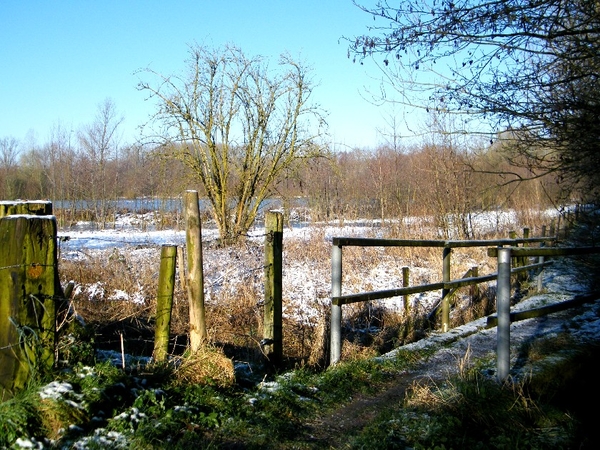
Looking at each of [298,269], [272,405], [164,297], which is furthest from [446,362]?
[298,269]

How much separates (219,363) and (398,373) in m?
1.93

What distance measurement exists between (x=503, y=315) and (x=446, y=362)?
134 centimetres

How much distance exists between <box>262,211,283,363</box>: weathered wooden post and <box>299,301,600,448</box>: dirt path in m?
1.39

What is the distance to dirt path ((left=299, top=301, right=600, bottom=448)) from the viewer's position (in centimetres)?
406

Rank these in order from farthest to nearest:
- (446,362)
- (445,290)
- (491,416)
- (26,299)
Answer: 1. (445,290)
2. (446,362)
3. (491,416)
4. (26,299)

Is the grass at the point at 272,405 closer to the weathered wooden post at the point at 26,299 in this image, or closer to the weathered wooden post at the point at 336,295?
the weathered wooden post at the point at 26,299

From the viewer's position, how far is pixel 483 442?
3.54 m

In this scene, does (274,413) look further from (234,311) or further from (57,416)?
(234,311)

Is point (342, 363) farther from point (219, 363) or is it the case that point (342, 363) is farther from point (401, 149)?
point (401, 149)

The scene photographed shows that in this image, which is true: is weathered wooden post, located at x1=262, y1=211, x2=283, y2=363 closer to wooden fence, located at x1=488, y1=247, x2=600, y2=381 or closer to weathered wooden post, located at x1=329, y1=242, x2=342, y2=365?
weathered wooden post, located at x1=329, y1=242, x2=342, y2=365

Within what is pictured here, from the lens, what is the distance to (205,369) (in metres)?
4.57

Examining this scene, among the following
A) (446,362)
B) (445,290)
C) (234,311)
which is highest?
(445,290)

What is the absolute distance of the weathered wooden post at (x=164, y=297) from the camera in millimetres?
4832

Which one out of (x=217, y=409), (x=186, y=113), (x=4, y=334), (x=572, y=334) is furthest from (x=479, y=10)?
(x=186, y=113)
